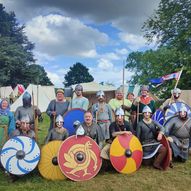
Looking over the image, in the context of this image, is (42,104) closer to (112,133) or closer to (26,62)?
(26,62)

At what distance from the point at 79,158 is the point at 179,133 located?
94.9 inches

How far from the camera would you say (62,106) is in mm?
7230

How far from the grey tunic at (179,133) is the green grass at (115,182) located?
0.68m

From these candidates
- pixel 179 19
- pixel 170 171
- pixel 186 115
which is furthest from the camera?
pixel 179 19

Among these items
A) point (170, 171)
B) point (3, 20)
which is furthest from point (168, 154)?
point (3, 20)

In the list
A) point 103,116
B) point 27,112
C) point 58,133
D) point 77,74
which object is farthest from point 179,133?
point 77,74

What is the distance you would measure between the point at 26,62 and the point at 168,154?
1059 inches

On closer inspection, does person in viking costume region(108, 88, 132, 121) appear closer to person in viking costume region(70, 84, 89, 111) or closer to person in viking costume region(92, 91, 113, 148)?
person in viking costume region(92, 91, 113, 148)

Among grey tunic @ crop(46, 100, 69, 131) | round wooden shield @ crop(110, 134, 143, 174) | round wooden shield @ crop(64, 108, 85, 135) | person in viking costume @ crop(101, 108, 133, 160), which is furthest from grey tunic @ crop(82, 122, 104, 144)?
grey tunic @ crop(46, 100, 69, 131)

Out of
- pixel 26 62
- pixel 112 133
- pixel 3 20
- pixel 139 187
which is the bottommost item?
pixel 139 187

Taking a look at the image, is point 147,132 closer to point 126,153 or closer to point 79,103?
point 126,153

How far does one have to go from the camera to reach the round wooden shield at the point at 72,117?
7043mm

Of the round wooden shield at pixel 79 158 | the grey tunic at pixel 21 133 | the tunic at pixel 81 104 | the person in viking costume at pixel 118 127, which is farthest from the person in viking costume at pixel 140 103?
the grey tunic at pixel 21 133

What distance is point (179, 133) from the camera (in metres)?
7.13
